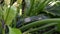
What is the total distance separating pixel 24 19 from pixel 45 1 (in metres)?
0.20

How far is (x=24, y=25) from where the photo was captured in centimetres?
93

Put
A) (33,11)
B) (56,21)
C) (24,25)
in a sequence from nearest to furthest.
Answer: (56,21) → (24,25) → (33,11)

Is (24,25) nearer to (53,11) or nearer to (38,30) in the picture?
(38,30)

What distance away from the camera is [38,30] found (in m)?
0.95

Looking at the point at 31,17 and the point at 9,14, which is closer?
the point at 9,14

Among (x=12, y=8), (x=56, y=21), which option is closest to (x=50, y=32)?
(x=56, y=21)

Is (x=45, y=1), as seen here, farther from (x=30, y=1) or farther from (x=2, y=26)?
(x=2, y=26)

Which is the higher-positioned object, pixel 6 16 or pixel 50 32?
pixel 6 16

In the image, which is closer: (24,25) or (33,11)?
(24,25)

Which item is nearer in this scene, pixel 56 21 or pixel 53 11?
pixel 56 21

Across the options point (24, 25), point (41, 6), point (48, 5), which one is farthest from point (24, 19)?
point (48, 5)

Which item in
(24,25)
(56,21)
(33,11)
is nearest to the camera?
(56,21)

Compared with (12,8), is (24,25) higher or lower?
lower

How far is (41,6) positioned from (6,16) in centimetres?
31
